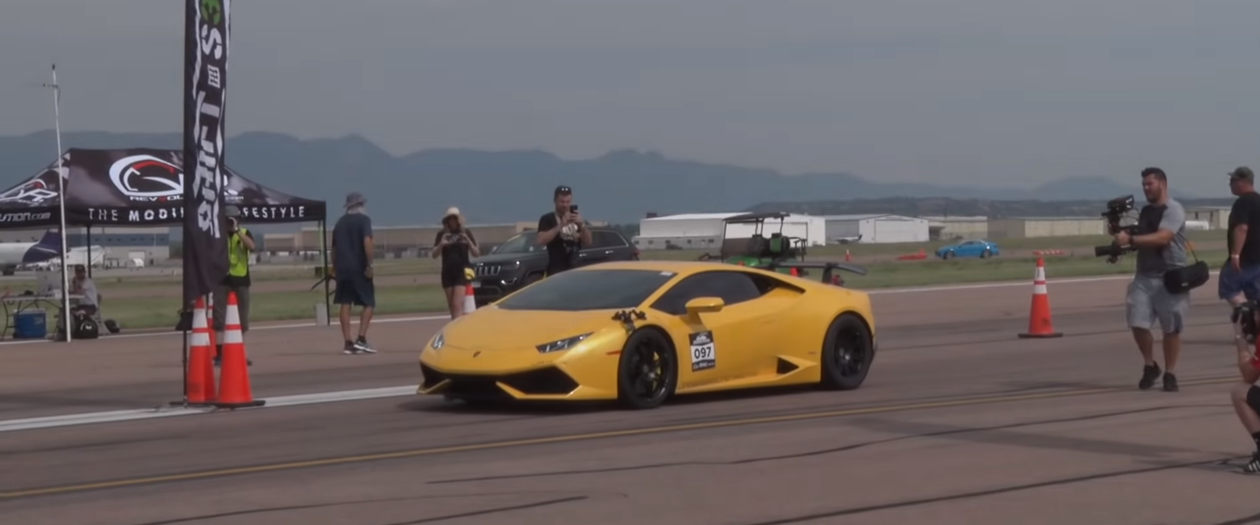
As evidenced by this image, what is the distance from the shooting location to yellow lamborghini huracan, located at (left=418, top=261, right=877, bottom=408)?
38.1ft

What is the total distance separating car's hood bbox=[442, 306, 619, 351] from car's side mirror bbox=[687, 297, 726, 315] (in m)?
0.66

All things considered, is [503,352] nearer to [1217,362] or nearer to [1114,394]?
[1114,394]

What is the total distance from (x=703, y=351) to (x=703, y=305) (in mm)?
379

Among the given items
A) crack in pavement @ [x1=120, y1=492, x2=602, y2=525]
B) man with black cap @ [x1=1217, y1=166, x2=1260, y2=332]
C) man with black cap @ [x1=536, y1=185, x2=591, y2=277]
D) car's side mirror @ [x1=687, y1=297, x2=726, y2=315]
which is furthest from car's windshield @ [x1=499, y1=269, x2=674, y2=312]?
man with black cap @ [x1=1217, y1=166, x2=1260, y2=332]

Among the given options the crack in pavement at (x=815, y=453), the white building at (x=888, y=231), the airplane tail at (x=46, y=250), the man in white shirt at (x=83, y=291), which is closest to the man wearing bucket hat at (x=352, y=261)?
the man in white shirt at (x=83, y=291)

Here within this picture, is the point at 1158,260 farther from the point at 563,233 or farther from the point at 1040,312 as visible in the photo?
the point at 1040,312

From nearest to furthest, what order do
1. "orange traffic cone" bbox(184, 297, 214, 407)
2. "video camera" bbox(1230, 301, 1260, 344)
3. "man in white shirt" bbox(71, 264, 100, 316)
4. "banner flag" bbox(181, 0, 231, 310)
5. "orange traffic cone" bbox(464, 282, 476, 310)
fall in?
"video camera" bbox(1230, 301, 1260, 344), "banner flag" bbox(181, 0, 231, 310), "orange traffic cone" bbox(184, 297, 214, 407), "orange traffic cone" bbox(464, 282, 476, 310), "man in white shirt" bbox(71, 264, 100, 316)

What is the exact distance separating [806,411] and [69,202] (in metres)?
14.3

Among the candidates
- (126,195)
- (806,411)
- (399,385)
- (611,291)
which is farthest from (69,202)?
(806,411)

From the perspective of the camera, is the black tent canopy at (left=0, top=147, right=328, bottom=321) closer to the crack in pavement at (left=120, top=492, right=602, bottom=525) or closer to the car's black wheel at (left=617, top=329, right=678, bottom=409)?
the car's black wheel at (left=617, top=329, right=678, bottom=409)

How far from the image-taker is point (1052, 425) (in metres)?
10.9

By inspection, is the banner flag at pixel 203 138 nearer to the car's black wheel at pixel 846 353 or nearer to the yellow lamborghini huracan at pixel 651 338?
the yellow lamborghini huracan at pixel 651 338

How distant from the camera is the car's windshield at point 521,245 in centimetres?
2986

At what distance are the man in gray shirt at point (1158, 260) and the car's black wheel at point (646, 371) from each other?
3726mm
